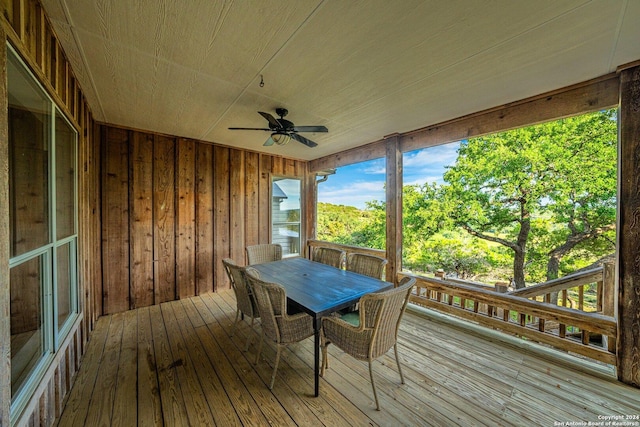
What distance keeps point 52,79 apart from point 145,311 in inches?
120

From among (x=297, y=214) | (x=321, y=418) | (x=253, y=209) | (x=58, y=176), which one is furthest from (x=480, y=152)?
(x=58, y=176)

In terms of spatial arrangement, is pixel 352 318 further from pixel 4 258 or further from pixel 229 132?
pixel 229 132

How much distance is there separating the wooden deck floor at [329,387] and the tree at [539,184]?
13.9 feet

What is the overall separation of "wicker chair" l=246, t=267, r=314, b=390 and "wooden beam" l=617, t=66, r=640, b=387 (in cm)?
265

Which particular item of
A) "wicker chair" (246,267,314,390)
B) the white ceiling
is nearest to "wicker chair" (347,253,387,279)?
"wicker chair" (246,267,314,390)

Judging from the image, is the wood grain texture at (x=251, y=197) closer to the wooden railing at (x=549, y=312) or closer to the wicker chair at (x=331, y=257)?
the wicker chair at (x=331, y=257)

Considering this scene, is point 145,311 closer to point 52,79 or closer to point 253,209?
point 253,209

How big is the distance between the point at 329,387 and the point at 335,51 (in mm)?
2690

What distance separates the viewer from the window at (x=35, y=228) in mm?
1222

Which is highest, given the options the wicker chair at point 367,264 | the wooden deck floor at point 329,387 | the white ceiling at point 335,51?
the white ceiling at point 335,51

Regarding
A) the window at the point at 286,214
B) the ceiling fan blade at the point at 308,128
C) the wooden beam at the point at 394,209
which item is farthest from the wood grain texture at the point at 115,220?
the wooden beam at the point at 394,209

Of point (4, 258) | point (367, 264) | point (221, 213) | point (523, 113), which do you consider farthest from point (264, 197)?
point (523, 113)

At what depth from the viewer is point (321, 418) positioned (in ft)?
5.32

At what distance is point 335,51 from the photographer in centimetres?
171
